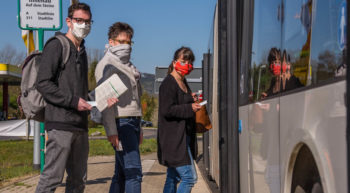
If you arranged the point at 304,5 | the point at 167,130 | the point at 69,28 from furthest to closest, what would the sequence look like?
the point at 167,130
the point at 69,28
the point at 304,5

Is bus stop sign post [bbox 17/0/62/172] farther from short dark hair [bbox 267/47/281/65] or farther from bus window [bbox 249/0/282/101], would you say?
short dark hair [bbox 267/47/281/65]

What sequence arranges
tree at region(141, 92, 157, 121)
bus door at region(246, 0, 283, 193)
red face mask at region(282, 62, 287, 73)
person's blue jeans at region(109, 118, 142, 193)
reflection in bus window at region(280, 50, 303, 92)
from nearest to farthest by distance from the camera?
1. reflection in bus window at region(280, 50, 303, 92)
2. red face mask at region(282, 62, 287, 73)
3. bus door at region(246, 0, 283, 193)
4. person's blue jeans at region(109, 118, 142, 193)
5. tree at region(141, 92, 157, 121)

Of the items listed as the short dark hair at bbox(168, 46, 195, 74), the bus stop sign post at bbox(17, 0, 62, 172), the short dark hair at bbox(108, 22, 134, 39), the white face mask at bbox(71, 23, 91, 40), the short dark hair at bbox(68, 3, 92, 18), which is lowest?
the short dark hair at bbox(168, 46, 195, 74)

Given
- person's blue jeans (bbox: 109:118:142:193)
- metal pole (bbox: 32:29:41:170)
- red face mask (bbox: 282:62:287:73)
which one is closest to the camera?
red face mask (bbox: 282:62:287:73)

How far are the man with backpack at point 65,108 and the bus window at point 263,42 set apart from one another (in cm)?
127

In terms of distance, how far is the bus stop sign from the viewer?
9.06 meters

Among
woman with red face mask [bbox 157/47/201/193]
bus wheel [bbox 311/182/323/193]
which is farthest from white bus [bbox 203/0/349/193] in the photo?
woman with red face mask [bbox 157/47/201/193]

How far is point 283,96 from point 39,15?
258 inches

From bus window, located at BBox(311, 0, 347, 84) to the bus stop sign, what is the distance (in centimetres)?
691

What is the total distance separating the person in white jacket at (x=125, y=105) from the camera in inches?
194

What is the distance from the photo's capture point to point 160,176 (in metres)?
11.1

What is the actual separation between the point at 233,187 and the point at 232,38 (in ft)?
4.27

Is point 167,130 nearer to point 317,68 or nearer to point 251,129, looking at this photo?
point 251,129

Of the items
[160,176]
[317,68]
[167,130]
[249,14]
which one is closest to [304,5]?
[317,68]
